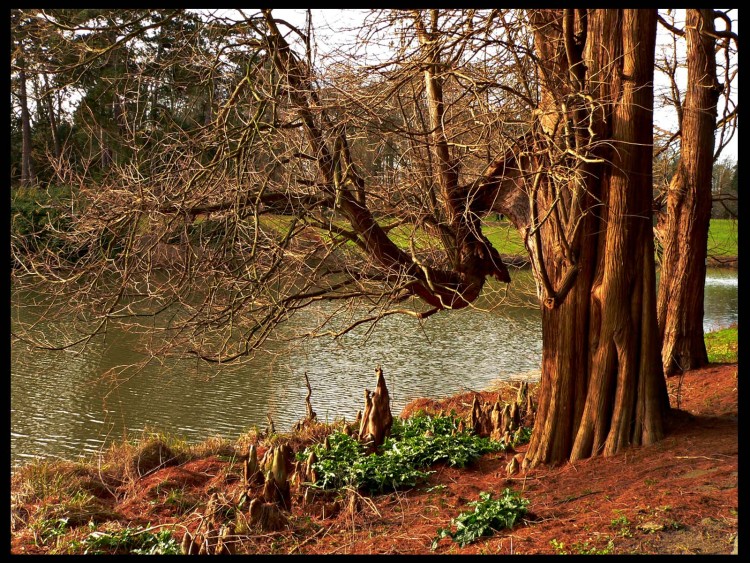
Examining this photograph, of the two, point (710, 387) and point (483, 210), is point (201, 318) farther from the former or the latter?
point (710, 387)

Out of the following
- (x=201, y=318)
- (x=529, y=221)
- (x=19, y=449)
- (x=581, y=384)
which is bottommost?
(x=19, y=449)

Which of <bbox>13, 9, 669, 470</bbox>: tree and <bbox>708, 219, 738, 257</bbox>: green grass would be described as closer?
<bbox>13, 9, 669, 470</bbox>: tree

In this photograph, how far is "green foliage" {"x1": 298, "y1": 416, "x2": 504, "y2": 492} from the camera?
6.56 m

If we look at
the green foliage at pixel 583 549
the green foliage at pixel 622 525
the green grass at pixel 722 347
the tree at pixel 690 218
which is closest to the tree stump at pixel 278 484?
the green foliage at pixel 583 549

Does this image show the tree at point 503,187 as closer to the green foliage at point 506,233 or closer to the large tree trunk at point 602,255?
the large tree trunk at point 602,255

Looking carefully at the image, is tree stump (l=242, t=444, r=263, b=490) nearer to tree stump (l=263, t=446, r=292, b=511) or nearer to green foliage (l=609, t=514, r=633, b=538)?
tree stump (l=263, t=446, r=292, b=511)

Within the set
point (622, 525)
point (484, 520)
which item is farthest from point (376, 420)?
point (622, 525)

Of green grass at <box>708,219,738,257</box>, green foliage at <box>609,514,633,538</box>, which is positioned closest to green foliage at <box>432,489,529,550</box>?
green foliage at <box>609,514,633,538</box>

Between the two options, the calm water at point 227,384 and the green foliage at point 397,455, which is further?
the calm water at point 227,384

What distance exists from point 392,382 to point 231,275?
6.99m

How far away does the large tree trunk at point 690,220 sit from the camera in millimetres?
9820

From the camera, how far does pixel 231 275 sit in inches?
260

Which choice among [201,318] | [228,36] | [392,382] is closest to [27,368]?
[392,382]

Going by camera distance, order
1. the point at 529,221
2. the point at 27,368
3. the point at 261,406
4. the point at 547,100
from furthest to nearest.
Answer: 1. the point at 27,368
2. the point at 261,406
3. the point at 529,221
4. the point at 547,100
